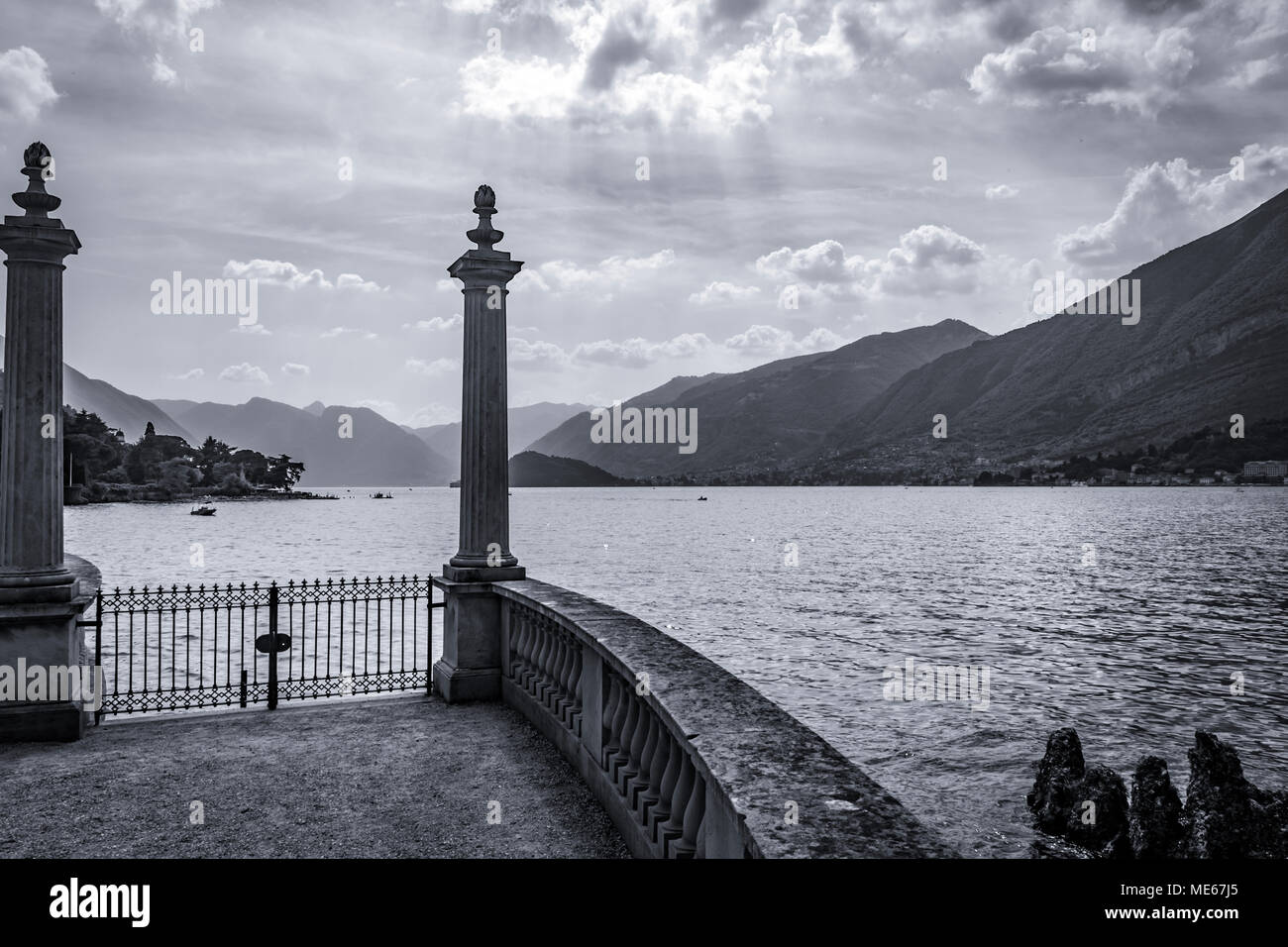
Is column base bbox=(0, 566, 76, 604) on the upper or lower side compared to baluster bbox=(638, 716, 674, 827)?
upper

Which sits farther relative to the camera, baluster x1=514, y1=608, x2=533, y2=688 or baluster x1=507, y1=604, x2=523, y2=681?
baluster x1=507, y1=604, x2=523, y2=681

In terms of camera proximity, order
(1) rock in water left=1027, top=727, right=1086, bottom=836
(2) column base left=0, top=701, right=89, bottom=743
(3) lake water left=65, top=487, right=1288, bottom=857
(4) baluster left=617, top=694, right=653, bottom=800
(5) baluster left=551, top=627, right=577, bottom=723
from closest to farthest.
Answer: (4) baluster left=617, top=694, right=653, bottom=800 < (5) baluster left=551, top=627, right=577, bottom=723 < (2) column base left=0, top=701, right=89, bottom=743 < (1) rock in water left=1027, top=727, right=1086, bottom=836 < (3) lake water left=65, top=487, right=1288, bottom=857

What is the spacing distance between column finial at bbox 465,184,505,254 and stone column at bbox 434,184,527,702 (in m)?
0.01

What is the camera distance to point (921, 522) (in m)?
150

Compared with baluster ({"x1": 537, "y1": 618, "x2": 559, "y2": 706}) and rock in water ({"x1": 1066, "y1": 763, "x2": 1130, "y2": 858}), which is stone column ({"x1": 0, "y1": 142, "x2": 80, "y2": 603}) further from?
rock in water ({"x1": 1066, "y1": 763, "x2": 1130, "y2": 858})

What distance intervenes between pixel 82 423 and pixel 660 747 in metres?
201

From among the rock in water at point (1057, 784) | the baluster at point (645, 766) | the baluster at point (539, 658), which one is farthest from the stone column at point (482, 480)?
the rock in water at point (1057, 784)

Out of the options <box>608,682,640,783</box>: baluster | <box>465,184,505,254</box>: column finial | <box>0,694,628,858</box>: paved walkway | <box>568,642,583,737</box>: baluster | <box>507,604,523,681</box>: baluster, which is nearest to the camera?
<box>608,682,640,783</box>: baluster

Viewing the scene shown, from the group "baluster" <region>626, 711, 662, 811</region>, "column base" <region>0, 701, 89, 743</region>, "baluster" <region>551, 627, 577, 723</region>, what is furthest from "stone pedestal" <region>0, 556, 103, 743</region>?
"baluster" <region>626, 711, 662, 811</region>

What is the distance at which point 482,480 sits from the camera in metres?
9.52

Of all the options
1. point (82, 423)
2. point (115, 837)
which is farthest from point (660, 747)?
point (82, 423)

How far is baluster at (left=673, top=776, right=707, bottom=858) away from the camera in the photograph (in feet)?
13.5

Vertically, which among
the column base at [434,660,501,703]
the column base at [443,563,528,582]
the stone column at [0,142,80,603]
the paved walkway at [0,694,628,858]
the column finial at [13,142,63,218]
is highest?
the column finial at [13,142,63,218]
